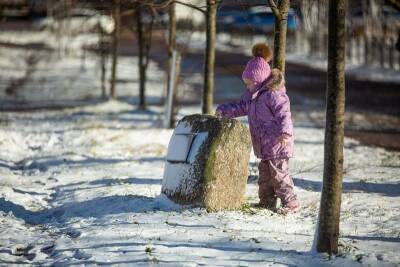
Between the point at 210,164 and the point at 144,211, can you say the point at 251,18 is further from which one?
the point at 144,211

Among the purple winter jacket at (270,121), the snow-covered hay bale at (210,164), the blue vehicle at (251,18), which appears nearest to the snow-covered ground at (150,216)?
the snow-covered hay bale at (210,164)

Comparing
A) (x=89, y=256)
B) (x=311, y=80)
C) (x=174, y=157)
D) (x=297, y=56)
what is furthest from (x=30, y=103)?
(x=297, y=56)

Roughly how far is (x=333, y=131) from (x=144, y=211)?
2.53m

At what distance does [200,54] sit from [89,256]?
40.2 meters

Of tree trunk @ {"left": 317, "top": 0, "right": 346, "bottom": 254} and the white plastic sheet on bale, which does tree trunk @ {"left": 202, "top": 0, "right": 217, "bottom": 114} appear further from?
tree trunk @ {"left": 317, "top": 0, "right": 346, "bottom": 254}

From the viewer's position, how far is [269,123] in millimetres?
7539

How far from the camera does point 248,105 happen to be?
304 inches

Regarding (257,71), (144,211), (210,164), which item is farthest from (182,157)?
(257,71)

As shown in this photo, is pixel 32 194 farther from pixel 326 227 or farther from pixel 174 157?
pixel 326 227

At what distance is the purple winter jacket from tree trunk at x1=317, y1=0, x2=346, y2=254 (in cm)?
158

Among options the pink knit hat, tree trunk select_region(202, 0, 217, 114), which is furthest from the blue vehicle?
the pink knit hat

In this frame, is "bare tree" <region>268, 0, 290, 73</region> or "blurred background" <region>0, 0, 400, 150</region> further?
"blurred background" <region>0, 0, 400, 150</region>

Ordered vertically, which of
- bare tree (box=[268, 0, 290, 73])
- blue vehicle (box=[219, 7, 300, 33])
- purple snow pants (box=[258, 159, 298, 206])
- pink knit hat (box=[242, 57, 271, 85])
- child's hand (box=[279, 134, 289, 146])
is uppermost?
blue vehicle (box=[219, 7, 300, 33])

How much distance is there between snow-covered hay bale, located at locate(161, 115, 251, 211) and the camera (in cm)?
727
